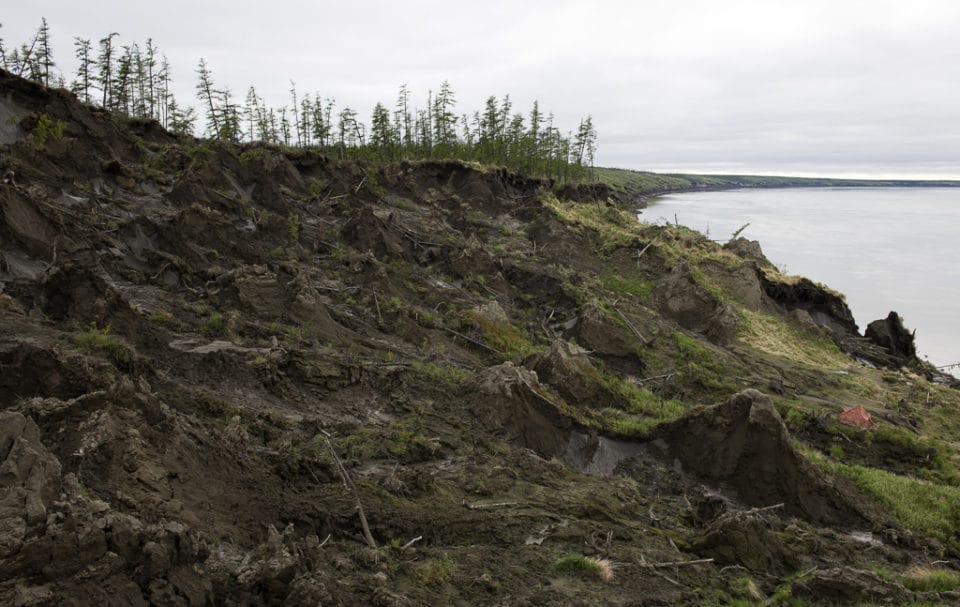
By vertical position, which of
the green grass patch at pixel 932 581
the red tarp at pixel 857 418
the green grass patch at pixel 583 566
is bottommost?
the red tarp at pixel 857 418

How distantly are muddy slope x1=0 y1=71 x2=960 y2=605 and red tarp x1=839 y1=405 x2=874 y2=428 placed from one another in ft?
10.3

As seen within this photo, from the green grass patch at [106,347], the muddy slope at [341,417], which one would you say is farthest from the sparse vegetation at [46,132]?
the green grass patch at [106,347]

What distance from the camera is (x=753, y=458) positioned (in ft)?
41.4

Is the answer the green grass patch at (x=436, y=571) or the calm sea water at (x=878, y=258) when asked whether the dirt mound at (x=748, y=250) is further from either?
the green grass patch at (x=436, y=571)

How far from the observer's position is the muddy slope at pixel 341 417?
5.82m

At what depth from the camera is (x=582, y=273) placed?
1190 inches

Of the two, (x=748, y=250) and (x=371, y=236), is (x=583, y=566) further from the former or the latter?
(x=748, y=250)

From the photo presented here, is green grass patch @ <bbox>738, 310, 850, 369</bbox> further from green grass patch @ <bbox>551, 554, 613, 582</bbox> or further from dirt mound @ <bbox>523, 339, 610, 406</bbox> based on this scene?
green grass patch @ <bbox>551, 554, 613, 582</bbox>

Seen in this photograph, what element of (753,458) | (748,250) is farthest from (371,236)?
(748,250)

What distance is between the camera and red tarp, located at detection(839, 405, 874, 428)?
17.1 meters

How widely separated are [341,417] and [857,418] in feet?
49.4

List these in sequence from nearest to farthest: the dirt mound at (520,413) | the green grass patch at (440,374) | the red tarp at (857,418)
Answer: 1. the dirt mound at (520,413)
2. the green grass patch at (440,374)
3. the red tarp at (857,418)

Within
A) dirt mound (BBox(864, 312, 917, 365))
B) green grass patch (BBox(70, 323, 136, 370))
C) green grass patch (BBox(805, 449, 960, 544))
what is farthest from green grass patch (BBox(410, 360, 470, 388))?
dirt mound (BBox(864, 312, 917, 365))

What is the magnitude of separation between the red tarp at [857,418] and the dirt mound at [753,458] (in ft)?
19.5
